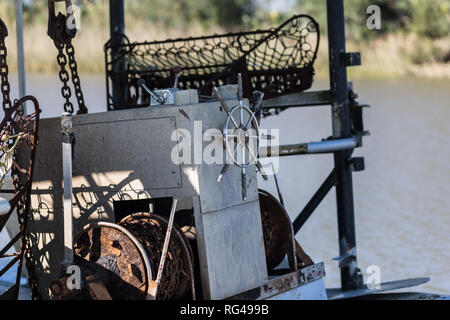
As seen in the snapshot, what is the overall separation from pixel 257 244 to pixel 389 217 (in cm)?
684

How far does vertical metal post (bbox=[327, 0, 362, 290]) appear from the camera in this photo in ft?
25.5

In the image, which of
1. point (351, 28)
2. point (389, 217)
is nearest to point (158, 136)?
point (389, 217)

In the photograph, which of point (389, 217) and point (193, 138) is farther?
point (389, 217)

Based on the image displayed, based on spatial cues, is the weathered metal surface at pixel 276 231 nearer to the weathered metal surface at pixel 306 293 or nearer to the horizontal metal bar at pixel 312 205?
the weathered metal surface at pixel 306 293

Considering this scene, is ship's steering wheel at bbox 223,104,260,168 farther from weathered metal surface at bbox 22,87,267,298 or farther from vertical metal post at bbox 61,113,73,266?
vertical metal post at bbox 61,113,73,266

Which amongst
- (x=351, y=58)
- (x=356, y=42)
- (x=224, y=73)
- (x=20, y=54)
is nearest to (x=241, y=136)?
(x=224, y=73)

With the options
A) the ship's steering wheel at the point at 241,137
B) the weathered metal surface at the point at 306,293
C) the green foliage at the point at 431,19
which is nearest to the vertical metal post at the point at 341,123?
the weathered metal surface at the point at 306,293

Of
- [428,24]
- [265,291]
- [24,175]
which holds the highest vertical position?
[428,24]

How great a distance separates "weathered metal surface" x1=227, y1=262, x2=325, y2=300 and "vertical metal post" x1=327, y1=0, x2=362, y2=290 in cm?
204

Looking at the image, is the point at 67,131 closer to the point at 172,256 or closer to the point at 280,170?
the point at 172,256

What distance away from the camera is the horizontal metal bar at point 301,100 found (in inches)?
309

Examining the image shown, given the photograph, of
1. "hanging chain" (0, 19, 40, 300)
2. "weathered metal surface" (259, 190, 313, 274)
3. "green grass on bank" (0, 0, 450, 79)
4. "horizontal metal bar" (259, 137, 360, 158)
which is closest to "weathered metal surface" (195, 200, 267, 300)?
"weathered metal surface" (259, 190, 313, 274)

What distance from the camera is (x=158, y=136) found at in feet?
16.6

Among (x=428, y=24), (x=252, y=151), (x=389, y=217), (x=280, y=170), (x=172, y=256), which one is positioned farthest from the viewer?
Answer: (x=428, y=24)
